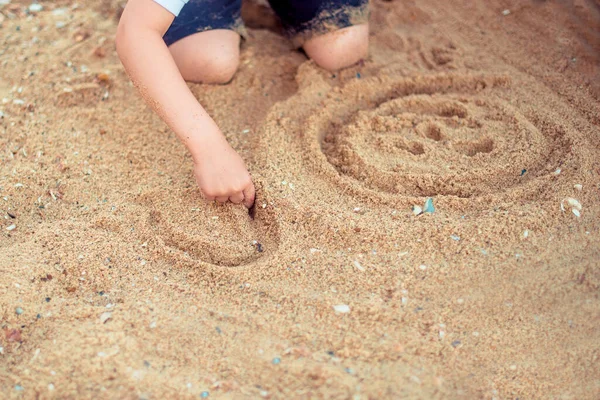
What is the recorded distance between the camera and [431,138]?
1.97 metres

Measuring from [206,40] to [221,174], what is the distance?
2.57ft

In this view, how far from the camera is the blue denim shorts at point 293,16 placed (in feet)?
7.30

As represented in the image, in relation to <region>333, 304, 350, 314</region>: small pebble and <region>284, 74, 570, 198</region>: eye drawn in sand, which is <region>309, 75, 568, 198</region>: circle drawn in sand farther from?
<region>333, 304, 350, 314</region>: small pebble

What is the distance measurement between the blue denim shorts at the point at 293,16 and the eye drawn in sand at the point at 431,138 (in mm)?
314

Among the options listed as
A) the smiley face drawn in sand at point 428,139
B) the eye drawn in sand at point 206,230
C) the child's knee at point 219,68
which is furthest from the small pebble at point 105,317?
the child's knee at point 219,68

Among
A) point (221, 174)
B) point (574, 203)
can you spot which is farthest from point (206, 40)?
point (574, 203)

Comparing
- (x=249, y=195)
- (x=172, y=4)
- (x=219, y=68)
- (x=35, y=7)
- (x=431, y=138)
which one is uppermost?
(x=172, y=4)

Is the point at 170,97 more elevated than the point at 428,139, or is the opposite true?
the point at 170,97

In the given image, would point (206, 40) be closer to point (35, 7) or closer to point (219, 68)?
point (219, 68)

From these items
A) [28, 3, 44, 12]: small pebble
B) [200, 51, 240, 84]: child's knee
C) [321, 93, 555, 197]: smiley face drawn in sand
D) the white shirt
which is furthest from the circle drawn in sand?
[28, 3, 44, 12]: small pebble

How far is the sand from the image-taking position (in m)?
1.27

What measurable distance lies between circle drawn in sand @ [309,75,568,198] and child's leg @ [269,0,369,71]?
0.57 ft

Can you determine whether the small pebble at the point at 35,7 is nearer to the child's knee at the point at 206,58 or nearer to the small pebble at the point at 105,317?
the child's knee at the point at 206,58

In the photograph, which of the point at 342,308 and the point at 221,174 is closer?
the point at 342,308
